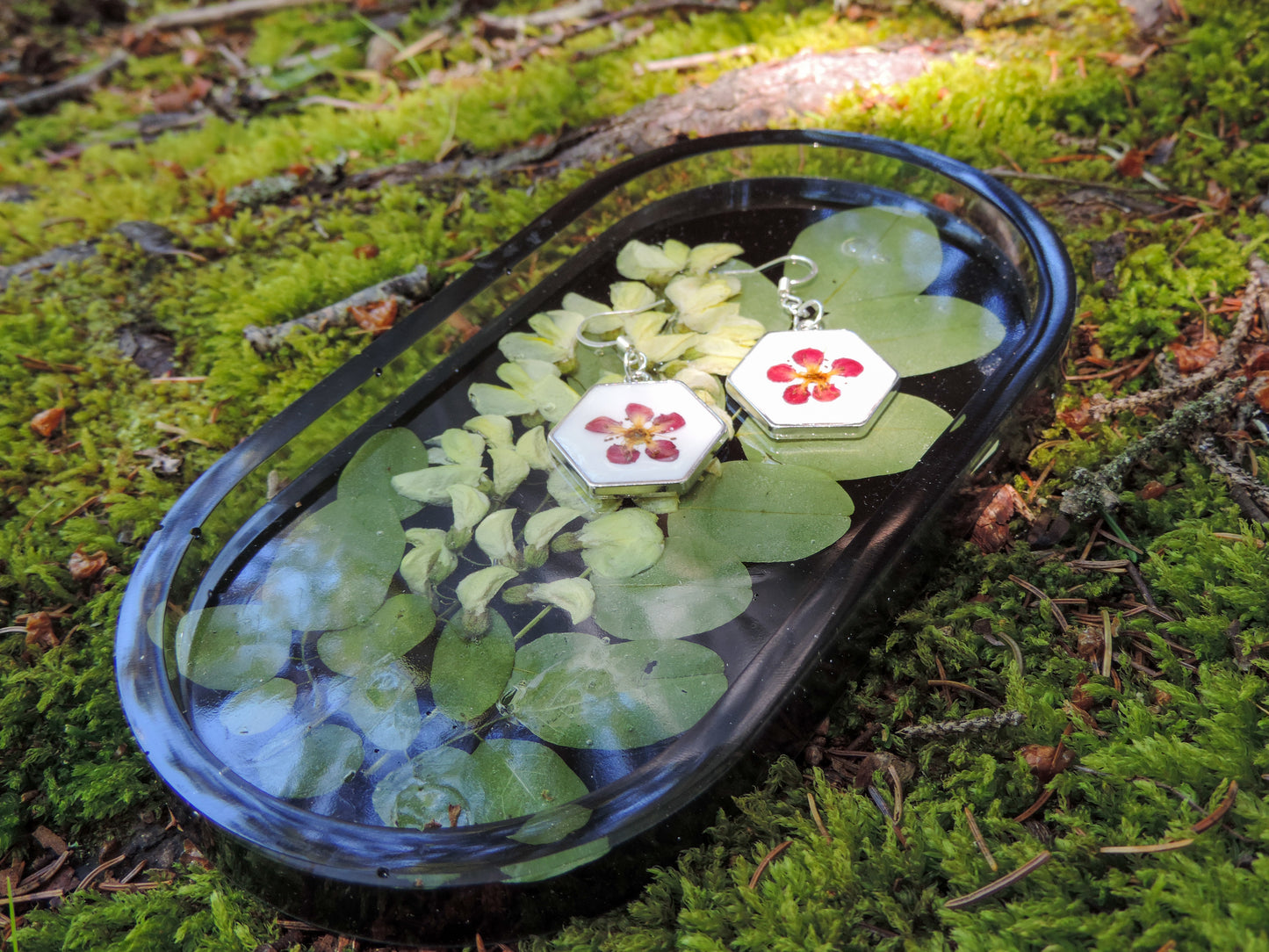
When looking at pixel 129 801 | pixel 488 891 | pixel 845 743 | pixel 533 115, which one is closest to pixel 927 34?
pixel 533 115

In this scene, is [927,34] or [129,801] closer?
[129,801]

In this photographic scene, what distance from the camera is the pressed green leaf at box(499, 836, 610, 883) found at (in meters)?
1.45

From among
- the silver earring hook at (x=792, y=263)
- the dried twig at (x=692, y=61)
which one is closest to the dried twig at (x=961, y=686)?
the silver earring hook at (x=792, y=263)

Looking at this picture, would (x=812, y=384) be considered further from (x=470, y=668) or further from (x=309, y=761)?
(x=309, y=761)

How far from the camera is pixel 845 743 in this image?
1753 millimetres

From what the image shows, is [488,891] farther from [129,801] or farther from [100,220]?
[100,220]

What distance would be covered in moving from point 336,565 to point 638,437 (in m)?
0.74

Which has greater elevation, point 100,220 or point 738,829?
point 100,220

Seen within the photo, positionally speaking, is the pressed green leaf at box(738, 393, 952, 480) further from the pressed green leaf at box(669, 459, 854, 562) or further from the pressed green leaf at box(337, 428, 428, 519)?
the pressed green leaf at box(337, 428, 428, 519)

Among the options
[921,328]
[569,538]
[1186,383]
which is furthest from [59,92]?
[1186,383]

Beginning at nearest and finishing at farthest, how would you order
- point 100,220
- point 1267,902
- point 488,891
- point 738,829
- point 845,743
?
point 1267,902, point 488,891, point 738,829, point 845,743, point 100,220

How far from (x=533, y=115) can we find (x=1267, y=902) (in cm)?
321

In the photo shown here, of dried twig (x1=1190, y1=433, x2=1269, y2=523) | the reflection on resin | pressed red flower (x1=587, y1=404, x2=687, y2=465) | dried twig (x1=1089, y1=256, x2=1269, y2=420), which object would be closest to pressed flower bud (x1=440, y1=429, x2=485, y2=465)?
the reflection on resin

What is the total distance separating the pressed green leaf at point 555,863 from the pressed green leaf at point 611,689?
0.21m
